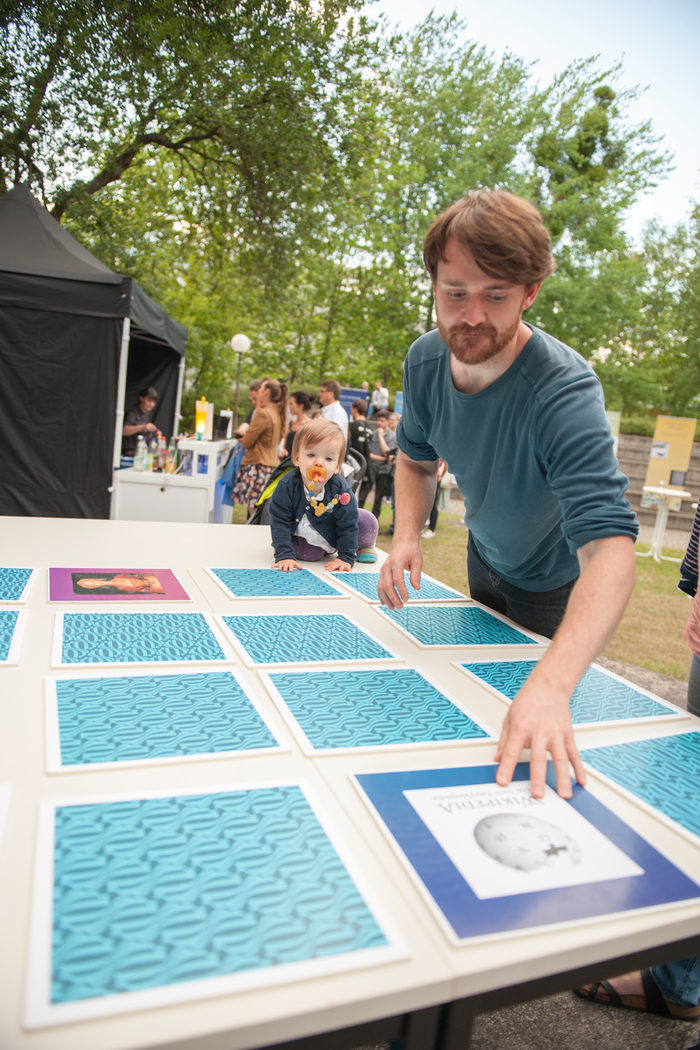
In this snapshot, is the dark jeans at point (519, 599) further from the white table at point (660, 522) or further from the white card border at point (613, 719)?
the white table at point (660, 522)

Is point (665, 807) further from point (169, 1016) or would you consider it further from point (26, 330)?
point (26, 330)

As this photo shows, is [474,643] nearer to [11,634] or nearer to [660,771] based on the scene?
[660,771]

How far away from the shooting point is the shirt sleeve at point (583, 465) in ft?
4.08

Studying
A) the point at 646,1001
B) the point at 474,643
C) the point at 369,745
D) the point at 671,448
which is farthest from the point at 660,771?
the point at 671,448

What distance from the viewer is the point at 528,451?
1.50 meters

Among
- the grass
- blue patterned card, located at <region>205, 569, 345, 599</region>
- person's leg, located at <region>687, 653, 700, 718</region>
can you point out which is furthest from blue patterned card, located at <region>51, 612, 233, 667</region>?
the grass

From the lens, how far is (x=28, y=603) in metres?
1.55

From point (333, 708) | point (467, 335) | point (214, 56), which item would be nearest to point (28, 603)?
point (333, 708)

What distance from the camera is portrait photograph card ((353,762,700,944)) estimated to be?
724 millimetres

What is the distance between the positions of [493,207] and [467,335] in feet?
0.83

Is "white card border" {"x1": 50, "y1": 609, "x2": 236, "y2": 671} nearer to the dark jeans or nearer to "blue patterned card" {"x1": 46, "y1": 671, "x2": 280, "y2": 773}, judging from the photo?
"blue patterned card" {"x1": 46, "y1": 671, "x2": 280, "y2": 773}

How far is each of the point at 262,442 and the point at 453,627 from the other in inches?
187

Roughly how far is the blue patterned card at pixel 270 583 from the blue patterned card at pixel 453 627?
0.79 feet

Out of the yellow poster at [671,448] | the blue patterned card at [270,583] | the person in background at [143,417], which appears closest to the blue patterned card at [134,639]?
the blue patterned card at [270,583]
